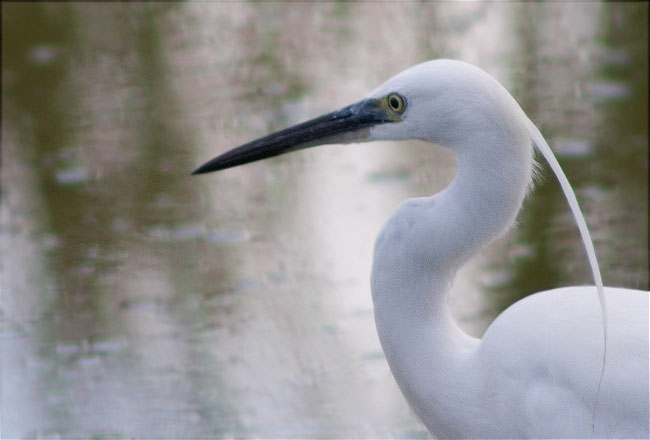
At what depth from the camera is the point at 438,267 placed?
180cm

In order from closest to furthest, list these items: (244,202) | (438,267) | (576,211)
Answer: (576,211) → (438,267) → (244,202)

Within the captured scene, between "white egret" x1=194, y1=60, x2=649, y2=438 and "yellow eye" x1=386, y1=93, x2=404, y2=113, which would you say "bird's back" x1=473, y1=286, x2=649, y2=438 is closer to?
"white egret" x1=194, y1=60, x2=649, y2=438

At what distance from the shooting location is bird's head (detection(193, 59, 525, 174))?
1.71 metres

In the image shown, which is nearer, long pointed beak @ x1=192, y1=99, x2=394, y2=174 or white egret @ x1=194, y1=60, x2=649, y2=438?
white egret @ x1=194, y1=60, x2=649, y2=438

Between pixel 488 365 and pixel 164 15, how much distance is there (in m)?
4.80

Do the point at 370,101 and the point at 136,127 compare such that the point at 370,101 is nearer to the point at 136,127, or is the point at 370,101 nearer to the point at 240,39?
the point at 136,127

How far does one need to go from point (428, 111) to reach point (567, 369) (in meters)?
0.52

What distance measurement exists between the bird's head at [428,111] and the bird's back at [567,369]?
0.38 m

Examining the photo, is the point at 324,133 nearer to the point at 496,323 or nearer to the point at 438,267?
the point at 438,267

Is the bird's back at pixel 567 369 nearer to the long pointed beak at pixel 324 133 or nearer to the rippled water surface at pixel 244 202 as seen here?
the long pointed beak at pixel 324 133

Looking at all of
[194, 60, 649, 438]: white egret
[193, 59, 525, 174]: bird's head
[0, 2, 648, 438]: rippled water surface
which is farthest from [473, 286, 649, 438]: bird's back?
[0, 2, 648, 438]: rippled water surface

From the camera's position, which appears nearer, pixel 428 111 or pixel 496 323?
pixel 428 111

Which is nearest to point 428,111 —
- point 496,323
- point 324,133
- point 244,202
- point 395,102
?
point 395,102

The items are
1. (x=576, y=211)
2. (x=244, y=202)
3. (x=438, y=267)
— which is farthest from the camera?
(x=244, y=202)
